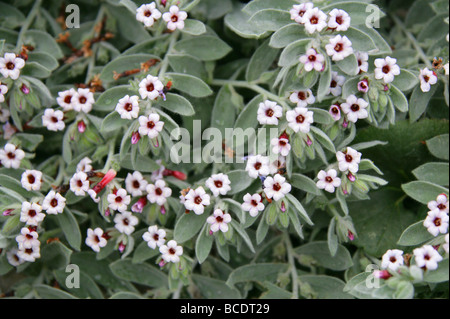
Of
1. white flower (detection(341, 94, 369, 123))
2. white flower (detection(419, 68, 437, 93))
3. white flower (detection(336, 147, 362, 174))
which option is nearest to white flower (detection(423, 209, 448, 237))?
white flower (detection(336, 147, 362, 174))

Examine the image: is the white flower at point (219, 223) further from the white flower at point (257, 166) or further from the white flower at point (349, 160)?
the white flower at point (349, 160)

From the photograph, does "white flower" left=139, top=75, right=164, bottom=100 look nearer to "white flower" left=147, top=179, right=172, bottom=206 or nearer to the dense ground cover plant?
the dense ground cover plant

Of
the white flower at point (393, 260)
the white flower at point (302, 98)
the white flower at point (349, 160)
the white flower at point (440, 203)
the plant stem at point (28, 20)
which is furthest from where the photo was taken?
the plant stem at point (28, 20)

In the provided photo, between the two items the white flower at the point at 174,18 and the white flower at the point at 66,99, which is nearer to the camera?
the white flower at the point at 174,18

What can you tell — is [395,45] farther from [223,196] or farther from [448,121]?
[223,196]

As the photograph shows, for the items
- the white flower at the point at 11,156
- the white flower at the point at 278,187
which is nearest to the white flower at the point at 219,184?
the white flower at the point at 278,187

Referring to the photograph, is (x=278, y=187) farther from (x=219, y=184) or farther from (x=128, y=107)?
(x=128, y=107)
